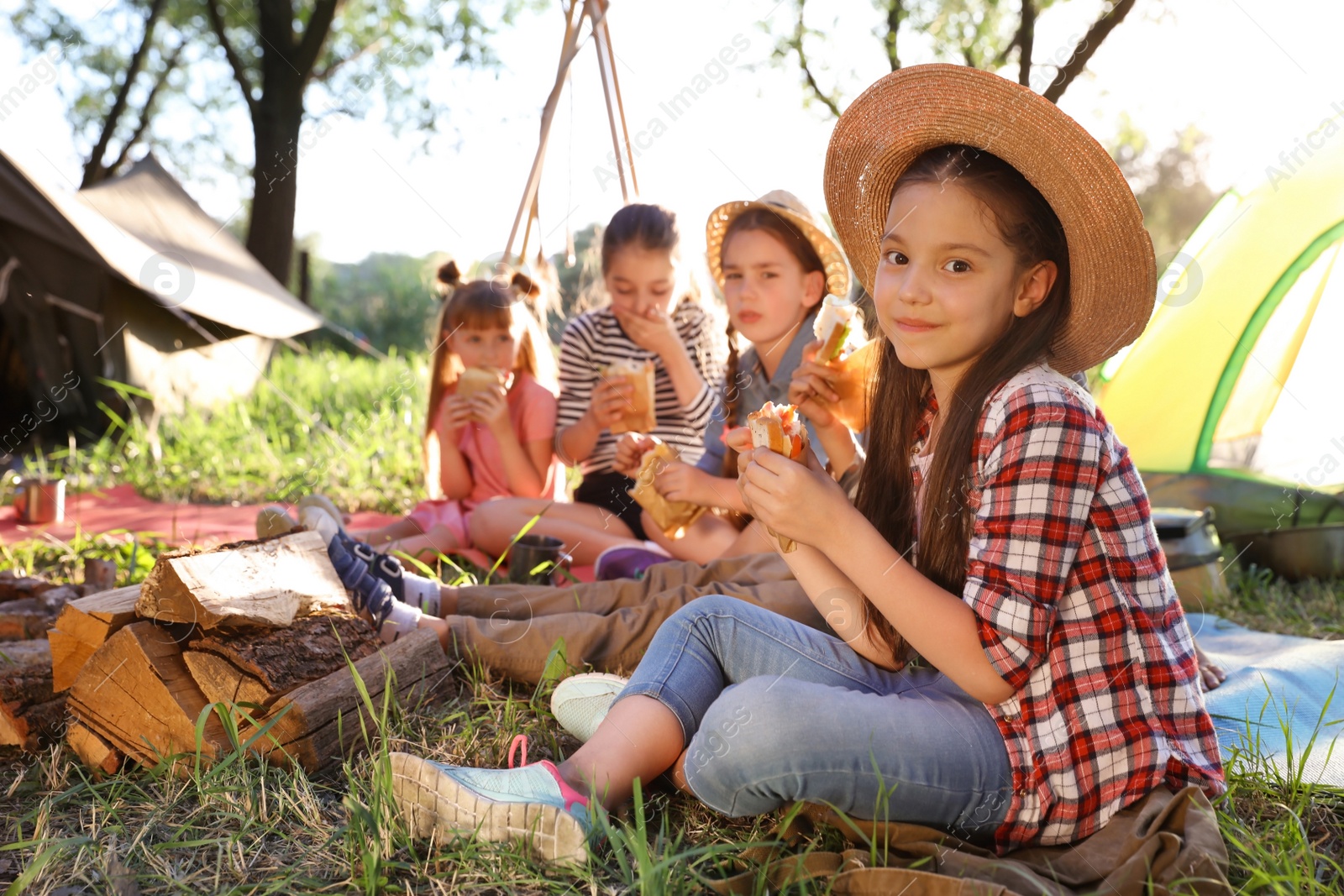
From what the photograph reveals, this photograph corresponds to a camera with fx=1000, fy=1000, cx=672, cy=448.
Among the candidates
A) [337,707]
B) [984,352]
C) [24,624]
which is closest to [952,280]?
[984,352]

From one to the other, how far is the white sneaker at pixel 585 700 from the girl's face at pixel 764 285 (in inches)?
47.9

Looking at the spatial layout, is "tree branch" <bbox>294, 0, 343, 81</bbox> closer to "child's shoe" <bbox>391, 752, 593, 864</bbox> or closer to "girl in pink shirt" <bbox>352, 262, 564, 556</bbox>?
"girl in pink shirt" <bbox>352, 262, 564, 556</bbox>

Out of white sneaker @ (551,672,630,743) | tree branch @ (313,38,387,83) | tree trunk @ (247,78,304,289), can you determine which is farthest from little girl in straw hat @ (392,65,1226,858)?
tree branch @ (313,38,387,83)

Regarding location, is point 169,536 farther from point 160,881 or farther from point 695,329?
point 160,881

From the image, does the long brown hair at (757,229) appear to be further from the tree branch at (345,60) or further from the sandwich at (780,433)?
the tree branch at (345,60)

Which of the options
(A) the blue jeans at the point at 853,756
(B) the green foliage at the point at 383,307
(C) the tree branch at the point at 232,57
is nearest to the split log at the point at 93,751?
(A) the blue jeans at the point at 853,756

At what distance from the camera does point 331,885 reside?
1.30 m

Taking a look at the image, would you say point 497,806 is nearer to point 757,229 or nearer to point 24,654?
point 24,654

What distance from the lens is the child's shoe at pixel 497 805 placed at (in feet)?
4.30

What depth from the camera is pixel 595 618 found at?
6.77ft

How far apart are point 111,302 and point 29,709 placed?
150 inches

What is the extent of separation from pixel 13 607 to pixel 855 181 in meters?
2.02

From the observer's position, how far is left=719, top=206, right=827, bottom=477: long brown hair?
2643 mm

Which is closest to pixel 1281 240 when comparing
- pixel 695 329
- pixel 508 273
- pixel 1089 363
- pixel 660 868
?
pixel 695 329
